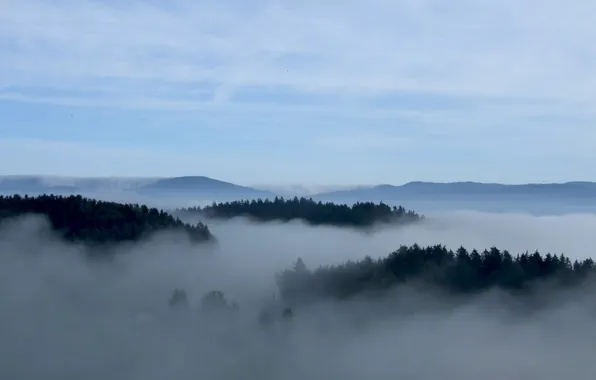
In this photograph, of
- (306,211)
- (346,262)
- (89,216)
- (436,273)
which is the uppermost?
(306,211)

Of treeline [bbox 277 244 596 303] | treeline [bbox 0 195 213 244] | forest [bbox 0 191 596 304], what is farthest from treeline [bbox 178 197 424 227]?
treeline [bbox 277 244 596 303]

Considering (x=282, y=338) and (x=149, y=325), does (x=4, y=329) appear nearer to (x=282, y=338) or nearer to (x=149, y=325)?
(x=149, y=325)

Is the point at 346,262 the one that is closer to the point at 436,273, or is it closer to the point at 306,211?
the point at 436,273

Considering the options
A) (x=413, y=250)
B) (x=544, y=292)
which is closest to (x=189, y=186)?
(x=413, y=250)

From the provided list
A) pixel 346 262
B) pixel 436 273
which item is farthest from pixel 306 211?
pixel 436 273

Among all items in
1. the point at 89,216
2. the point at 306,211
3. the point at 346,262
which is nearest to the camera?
the point at 346,262
